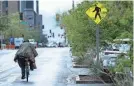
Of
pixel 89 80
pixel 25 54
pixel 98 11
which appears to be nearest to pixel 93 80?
pixel 89 80

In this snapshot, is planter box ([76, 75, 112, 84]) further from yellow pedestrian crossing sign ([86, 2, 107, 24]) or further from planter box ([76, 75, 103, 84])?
yellow pedestrian crossing sign ([86, 2, 107, 24])

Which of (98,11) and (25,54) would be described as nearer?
(98,11)

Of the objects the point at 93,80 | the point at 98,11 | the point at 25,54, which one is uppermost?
the point at 98,11

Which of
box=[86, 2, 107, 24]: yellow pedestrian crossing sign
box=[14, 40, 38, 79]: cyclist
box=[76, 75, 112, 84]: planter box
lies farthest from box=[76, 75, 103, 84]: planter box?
box=[86, 2, 107, 24]: yellow pedestrian crossing sign

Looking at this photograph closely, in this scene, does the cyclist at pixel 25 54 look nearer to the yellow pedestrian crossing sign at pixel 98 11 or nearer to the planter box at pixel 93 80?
the planter box at pixel 93 80

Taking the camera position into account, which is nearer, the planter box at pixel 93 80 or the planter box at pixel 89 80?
the planter box at pixel 93 80

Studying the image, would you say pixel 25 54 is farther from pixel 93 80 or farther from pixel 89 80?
pixel 93 80

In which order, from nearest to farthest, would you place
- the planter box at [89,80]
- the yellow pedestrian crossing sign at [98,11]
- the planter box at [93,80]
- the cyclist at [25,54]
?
the yellow pedestrian crossing sign at [98,11] → the planter box at [93,80] → the planter box at [89,80] → the cyclist at [25,54]

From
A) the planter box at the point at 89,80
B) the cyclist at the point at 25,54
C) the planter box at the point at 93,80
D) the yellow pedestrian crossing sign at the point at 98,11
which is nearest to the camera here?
the yellow pedestrian crossing sign at the point at 98,11

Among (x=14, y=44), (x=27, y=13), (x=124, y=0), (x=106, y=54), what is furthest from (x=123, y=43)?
(x=27, y=13)

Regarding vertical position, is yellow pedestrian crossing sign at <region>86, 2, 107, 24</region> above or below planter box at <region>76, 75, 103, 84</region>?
above

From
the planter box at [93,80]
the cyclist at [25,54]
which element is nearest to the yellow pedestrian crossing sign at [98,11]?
the planter box at [93,80]

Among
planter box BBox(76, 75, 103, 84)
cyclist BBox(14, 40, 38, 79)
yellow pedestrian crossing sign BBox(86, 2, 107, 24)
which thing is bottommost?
planter box BBox(76, 75, 103, 84)

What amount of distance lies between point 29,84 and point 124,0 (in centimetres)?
667
